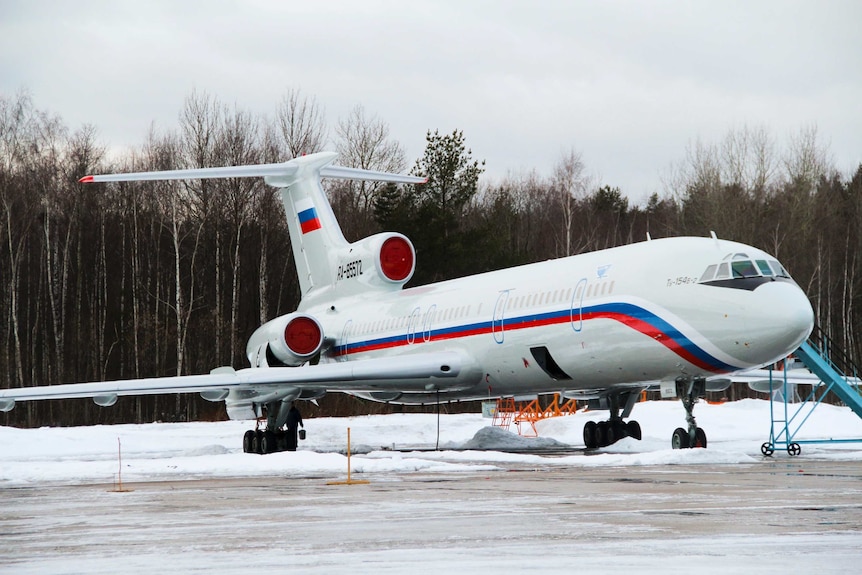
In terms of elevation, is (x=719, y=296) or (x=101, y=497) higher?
(x=719, y=296)

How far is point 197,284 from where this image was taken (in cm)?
5069

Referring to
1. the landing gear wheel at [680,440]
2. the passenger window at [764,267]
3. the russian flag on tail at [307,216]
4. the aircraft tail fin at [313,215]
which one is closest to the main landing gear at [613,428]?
the landing gear wheel at [680,440]

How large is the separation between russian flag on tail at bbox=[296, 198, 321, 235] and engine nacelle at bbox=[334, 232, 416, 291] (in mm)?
2110

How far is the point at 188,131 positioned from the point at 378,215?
9.17 m

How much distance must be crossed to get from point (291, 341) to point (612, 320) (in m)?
8.78

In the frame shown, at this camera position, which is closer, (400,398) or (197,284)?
→ (400,398)

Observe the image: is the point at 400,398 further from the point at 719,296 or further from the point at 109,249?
the point at 109,249

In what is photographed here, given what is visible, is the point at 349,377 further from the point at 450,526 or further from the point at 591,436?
the point at 450,526

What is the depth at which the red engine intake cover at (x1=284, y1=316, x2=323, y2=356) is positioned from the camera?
24.0 meters

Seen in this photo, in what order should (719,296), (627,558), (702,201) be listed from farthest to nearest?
(702,201), (719,296), (627,558)

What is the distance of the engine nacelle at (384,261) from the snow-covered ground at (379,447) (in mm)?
3687

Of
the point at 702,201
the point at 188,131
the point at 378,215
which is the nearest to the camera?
the point at 188,131

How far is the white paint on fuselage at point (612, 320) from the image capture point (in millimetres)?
16062

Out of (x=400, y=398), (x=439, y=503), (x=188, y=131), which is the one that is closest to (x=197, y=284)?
(x=188, y=131)
